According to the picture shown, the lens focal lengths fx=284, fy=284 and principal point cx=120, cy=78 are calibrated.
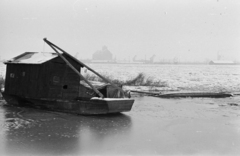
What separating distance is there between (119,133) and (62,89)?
4.32 metres

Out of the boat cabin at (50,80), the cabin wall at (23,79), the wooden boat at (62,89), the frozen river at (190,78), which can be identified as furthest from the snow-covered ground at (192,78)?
the cabin wall at (23,79)

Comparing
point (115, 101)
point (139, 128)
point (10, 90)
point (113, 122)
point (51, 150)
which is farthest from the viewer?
point (10, 90)

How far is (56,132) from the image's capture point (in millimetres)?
8977

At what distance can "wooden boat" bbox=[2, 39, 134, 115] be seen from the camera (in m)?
12.0

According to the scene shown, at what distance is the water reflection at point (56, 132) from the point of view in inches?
283

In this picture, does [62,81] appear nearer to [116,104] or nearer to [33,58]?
[33,58]

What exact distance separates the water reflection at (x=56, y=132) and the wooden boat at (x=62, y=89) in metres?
0.41

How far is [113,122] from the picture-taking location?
10867 millimetres

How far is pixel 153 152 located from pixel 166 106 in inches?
357

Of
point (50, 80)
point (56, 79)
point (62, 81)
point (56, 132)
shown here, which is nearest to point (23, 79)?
point (50, 80)

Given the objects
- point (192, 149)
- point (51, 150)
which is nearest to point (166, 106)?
point (192, 149)

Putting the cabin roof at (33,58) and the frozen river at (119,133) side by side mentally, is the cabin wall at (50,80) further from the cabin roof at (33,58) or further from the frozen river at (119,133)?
the frozen river at (119,133)

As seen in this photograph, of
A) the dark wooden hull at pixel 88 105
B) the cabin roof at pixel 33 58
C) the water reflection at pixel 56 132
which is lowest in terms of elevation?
the water reflection at pixel 56 132

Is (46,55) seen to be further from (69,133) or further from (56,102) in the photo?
(69,133)
